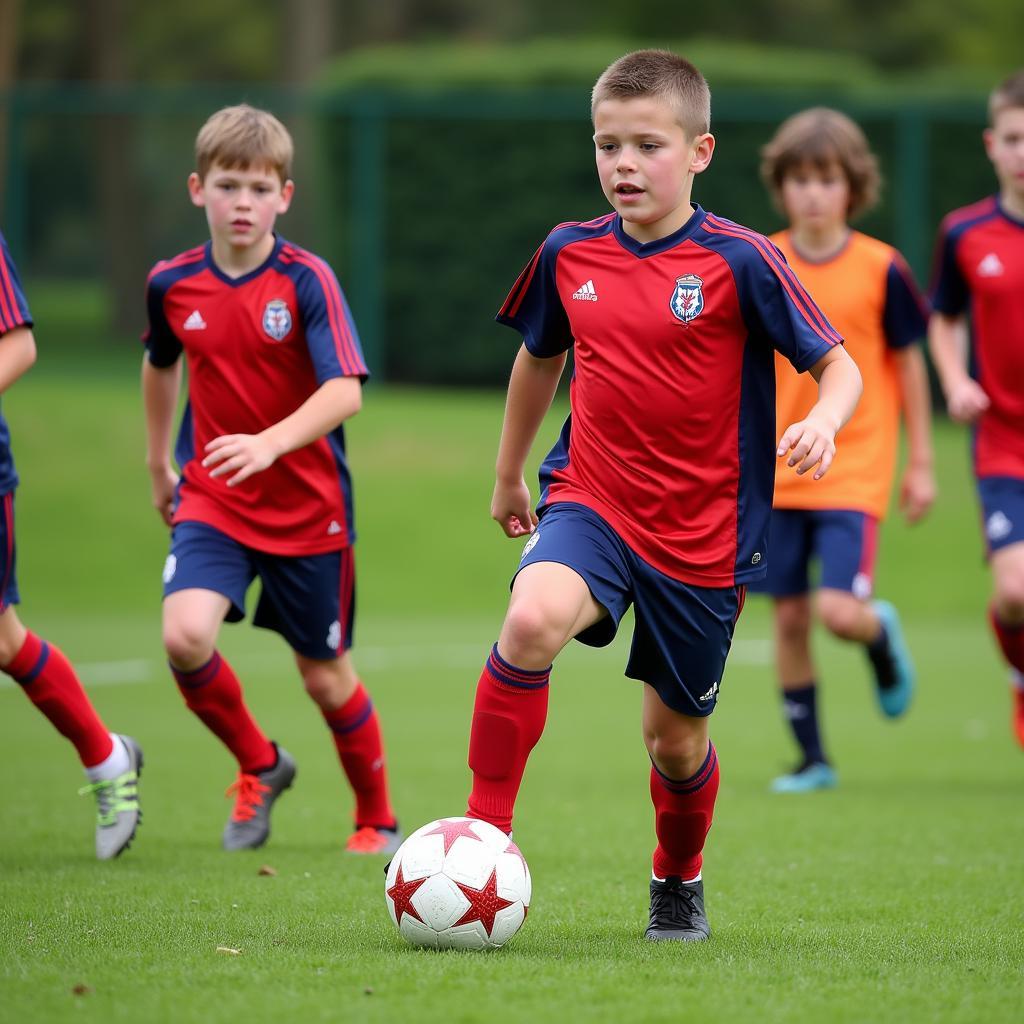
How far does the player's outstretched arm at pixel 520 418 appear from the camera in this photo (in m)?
4.70

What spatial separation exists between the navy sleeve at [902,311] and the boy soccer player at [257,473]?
270 centimetres

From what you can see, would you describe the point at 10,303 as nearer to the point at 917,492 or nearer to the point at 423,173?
the point at 917,492

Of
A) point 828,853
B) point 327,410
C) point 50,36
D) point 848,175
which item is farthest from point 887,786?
point 50,36

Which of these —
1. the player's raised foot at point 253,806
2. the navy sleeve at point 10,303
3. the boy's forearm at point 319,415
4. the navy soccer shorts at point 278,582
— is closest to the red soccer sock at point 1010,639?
the navy soccer shorts at point 278,582

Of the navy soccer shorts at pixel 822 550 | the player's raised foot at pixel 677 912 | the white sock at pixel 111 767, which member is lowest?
the white sock at pixel 111 767

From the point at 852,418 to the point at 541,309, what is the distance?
122 inches

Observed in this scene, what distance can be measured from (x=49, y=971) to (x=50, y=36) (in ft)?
104

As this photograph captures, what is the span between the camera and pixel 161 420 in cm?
611

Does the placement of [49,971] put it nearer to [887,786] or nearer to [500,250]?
[887,786]

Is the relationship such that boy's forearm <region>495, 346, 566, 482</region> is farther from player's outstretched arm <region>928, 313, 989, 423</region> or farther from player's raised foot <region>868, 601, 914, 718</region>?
player's raised foot <region>868, 601, 914, 718</region>

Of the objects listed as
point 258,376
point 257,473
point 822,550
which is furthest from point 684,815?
point 822,550

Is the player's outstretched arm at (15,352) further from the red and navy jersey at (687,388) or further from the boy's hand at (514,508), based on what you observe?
the red and navy jersey at (687,388)

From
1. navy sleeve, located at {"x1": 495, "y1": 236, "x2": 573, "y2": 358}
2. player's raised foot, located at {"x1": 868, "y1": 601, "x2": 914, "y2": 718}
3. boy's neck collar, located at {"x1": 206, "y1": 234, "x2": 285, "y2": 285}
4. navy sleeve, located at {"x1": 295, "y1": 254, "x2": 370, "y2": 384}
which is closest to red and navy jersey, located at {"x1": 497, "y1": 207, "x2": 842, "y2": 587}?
navy sleeve, located at {"x1": 495, "y1": 236, "x2": 573, "y2": 358}

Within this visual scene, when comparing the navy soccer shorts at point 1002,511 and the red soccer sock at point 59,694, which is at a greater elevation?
the navy soccer shorts at point 1002,511
